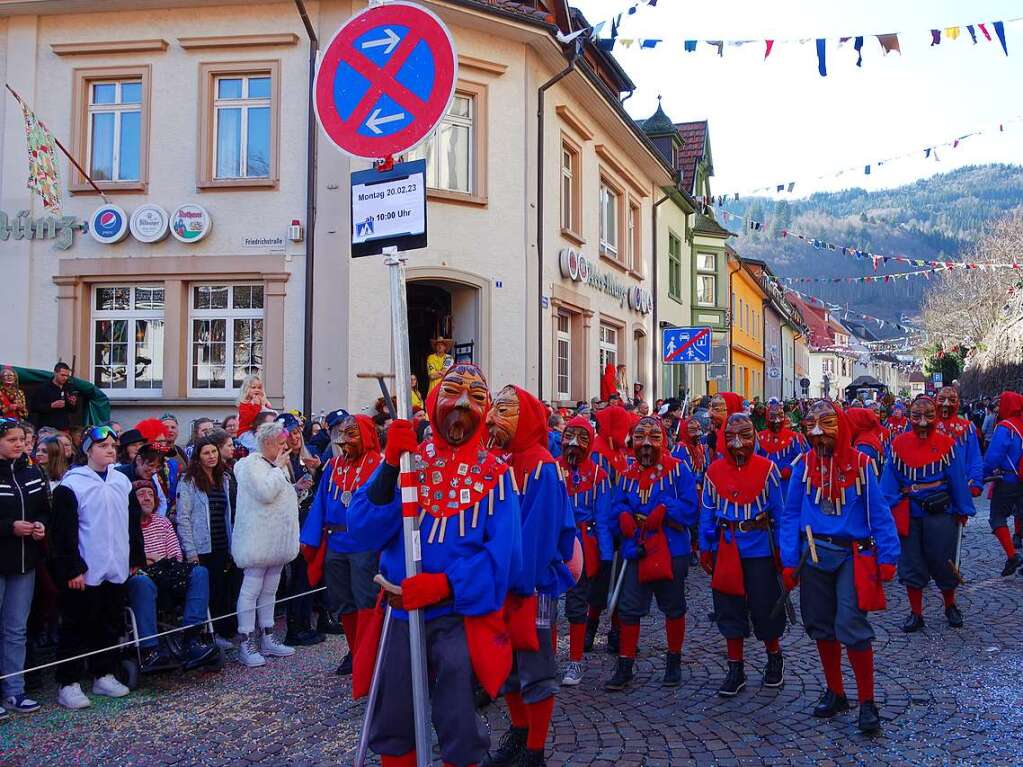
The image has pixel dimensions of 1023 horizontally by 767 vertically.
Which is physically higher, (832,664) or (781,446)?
(781,446)

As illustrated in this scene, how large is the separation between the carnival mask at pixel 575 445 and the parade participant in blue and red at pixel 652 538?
38 centimetres

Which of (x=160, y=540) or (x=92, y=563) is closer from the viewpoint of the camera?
(x=92, y=563)

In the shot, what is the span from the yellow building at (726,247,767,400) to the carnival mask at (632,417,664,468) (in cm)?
2506

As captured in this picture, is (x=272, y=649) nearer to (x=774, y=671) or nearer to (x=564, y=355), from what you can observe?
Result: (x=774, y=671)

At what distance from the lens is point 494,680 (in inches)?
146

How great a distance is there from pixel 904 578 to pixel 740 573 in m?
2.76

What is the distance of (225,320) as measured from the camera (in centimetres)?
1414

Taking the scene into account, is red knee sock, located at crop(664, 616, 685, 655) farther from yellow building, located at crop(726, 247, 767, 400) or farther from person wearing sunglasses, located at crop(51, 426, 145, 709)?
yellow building, located at crop(726, 247, 767, 400)

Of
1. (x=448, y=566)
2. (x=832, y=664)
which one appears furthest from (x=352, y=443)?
(x=832, y=664)

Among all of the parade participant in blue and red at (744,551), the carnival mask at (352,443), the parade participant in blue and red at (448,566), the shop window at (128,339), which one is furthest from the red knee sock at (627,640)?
the shop window at (128,339)

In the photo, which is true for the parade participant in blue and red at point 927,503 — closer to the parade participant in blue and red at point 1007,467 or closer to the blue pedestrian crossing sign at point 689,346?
the parade participant in blue and red at point 1007,467

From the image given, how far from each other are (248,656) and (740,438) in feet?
12.8

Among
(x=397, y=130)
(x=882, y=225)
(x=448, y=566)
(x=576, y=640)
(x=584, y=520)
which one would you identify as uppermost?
(x=882, y=225)

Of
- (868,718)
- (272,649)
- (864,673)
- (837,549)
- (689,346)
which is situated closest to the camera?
(868,718)
